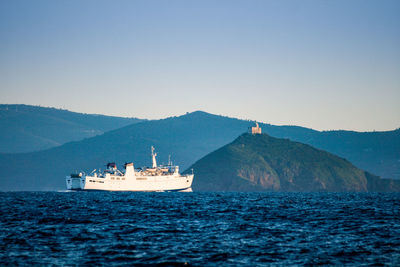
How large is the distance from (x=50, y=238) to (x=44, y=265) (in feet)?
32.5

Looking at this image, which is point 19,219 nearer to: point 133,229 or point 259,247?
point 133,229

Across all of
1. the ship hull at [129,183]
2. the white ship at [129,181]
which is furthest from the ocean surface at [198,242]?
the white ship at [129,181]

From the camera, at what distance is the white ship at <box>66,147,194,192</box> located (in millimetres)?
167125

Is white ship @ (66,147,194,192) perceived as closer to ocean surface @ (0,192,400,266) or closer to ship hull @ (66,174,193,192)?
ship hull @ (66,174,193,192)

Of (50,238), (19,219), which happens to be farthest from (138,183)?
(50,238)

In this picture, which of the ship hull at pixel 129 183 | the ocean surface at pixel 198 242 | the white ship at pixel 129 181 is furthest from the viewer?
the white ship at pixel 129 181

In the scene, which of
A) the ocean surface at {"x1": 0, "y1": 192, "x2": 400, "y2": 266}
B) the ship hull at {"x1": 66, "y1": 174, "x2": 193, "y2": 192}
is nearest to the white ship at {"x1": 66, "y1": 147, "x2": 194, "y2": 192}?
the ship hull at {"x1": 66, "y1": 174, "x2": 193, "y2": 192}

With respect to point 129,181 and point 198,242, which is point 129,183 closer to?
point 129,181

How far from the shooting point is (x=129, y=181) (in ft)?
567

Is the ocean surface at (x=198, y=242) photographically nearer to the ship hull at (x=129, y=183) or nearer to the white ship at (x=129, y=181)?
the ship hull at (x=129, y=183)

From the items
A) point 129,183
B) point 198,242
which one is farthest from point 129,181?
point 198,242

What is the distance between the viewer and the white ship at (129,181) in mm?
167125

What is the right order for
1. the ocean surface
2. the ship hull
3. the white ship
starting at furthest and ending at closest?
the white ship, the ship hull, the ocean surface

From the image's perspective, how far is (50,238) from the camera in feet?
123
